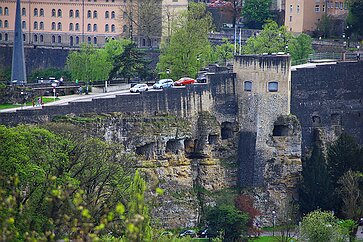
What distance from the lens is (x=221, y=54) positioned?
95562 millimetres

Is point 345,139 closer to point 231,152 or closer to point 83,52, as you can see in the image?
point 231,152

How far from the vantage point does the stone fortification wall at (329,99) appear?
7419 centimetres

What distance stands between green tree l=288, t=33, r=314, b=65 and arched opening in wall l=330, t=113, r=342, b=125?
595 inches

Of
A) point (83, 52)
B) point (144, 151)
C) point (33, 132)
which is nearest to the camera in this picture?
point (33, 132)

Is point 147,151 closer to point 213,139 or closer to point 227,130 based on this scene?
point 213,139

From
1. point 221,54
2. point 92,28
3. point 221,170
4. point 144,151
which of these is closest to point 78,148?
point 144,151

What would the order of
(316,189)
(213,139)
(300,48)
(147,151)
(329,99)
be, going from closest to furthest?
(147,151), (316,189), (213,139), (329,99), (300,48)

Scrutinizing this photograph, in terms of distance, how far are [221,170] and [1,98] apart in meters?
11.6

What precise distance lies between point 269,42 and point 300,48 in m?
2.19

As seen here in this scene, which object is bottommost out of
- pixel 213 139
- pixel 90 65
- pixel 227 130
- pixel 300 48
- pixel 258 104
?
pixel 213 139

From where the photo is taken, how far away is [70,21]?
134750 millimetres

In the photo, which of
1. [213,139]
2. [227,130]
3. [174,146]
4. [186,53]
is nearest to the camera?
[174,146]

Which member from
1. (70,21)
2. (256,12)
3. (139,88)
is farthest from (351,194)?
(70,21)

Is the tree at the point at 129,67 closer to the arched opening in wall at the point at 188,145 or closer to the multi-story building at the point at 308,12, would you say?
the arched opening in wall at the point at 188,145
